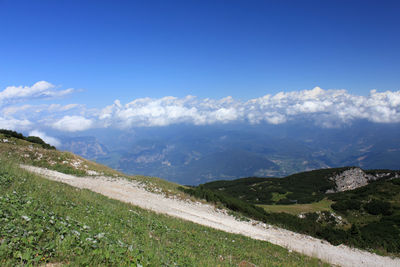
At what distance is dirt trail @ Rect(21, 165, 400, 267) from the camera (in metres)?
21.2

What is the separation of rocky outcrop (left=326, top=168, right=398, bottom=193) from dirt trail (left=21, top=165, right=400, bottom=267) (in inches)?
1969

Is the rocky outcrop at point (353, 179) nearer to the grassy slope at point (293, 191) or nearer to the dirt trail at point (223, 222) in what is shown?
the grassy slope at point (293, 191)

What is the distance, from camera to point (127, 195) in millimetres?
26438

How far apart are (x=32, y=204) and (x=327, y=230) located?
3319cm

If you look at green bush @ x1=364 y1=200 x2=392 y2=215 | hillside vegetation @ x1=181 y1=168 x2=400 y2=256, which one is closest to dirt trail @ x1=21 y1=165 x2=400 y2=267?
hillside vegetation @ x1=181 y1=168 x2=400 y2=256

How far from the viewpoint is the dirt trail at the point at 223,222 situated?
21.2 meters

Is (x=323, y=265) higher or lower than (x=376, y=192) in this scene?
lower

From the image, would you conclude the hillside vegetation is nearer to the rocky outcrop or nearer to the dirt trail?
the dirt trail

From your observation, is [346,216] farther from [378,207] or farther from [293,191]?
[293,191]

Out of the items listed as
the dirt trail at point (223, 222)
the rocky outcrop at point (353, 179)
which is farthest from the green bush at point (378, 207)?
the rocky outcrop at point (353, 179)

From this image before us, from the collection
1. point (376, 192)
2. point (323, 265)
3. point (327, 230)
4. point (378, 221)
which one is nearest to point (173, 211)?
point (323, 265)

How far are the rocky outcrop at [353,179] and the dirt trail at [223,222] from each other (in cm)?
5000

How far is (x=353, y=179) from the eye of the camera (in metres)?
68.3

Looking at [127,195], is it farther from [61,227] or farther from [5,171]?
[61,227]
